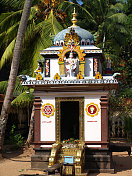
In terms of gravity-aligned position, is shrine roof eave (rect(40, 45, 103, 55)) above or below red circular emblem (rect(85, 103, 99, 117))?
above

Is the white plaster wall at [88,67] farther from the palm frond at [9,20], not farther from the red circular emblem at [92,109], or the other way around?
the palm frond at [9,20]

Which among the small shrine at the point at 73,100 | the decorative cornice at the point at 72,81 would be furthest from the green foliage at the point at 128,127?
the decorative cornice at the point at 72,81

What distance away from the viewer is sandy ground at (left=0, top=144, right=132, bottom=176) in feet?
45.1

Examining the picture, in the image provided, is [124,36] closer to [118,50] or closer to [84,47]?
[118,50]

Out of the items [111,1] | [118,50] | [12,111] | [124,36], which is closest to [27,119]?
[12,111]

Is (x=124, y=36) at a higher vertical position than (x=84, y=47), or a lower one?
higher

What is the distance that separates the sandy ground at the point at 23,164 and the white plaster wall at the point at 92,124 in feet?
5.16

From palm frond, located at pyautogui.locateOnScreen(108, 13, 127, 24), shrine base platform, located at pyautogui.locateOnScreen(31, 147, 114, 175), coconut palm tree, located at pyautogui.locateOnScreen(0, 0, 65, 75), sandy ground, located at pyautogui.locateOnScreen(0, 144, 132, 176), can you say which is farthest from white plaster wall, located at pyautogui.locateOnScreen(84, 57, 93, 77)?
palm frond, located at pyautogui.locateOnScreen(108, 13, 127, 24)

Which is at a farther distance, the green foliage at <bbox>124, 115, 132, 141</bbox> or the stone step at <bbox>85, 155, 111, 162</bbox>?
the green foliage at <bbox>124, 115, 132, 141</bbox>

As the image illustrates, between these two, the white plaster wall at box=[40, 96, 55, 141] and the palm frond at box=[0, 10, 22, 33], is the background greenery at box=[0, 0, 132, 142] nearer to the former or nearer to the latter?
the palm frond at box=[0, 10, 22, 33]

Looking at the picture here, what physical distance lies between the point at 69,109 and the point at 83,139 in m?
3.03

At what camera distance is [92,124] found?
46.5ft

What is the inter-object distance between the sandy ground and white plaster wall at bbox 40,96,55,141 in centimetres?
150

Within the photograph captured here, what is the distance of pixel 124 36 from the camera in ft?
98.6
